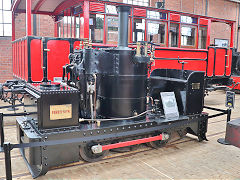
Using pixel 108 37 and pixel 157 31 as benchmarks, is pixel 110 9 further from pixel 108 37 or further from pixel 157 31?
pixel 157 31

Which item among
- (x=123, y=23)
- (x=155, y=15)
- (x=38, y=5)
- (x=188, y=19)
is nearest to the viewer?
(x=123, y=23)

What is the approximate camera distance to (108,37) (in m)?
6.43

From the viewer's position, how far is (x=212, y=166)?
379 cm

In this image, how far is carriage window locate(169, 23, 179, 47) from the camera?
24.9ft

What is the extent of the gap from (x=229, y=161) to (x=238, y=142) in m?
0.97

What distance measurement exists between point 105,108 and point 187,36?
500 cm

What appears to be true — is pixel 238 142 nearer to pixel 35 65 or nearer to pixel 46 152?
pixel 46 152

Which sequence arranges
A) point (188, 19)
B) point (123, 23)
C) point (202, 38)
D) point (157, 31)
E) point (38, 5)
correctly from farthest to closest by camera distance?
point (202, 38) < point (38, 5) < point (188, 19) < point (157, 31) < point (123, 23)

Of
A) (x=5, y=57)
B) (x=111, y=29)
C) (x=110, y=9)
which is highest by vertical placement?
(x=110, y=9)

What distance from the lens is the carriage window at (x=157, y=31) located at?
7.14 metres

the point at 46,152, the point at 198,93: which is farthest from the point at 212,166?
the point at 46,152

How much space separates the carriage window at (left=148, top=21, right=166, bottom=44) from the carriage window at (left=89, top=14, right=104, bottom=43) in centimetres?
154

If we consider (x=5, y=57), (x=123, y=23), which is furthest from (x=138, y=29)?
(x=5, y=57)

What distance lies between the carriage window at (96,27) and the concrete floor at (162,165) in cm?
305
